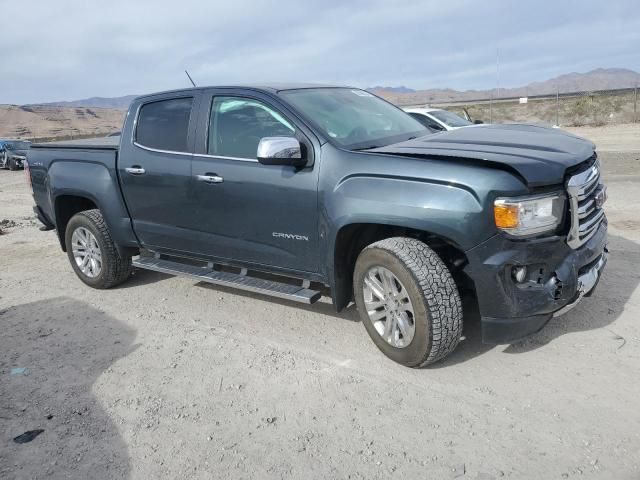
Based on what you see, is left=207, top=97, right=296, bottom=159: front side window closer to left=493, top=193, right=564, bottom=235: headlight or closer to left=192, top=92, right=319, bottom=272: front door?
left=192, top=92, right=319, bottom=272: front door

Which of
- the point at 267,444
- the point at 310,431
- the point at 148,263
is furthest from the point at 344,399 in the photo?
the point at 148,263

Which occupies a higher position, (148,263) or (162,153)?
(162,153)

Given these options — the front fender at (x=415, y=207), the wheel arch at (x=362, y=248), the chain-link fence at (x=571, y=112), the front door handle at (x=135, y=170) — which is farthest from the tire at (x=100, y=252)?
the chain-link fence at (x=571, y=112)

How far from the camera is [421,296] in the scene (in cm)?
337

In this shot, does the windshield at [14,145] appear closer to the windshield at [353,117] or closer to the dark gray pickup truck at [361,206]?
the dark gray pickup truck at [361,206]

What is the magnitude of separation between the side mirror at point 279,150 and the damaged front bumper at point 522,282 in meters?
1.35

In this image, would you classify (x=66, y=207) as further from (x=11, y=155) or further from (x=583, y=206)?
(x=11, y=155)

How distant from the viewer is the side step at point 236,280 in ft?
13.4

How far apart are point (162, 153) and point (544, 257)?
3227mm

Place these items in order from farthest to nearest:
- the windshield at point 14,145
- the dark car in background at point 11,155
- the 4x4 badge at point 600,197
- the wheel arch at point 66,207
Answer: the windshield at point 14,145
the dark car in background at point 11,155
the wheel arch at point 66,207
the 4x4 badge at point 600,197

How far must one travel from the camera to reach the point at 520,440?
284 cm

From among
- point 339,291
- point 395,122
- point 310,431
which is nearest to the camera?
point 310,431

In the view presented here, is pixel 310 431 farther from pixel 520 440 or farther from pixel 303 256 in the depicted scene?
pixel 303 256

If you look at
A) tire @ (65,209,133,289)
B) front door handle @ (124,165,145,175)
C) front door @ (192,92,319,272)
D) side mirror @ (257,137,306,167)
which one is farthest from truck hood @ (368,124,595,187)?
tire @ (65,209,133,289)
